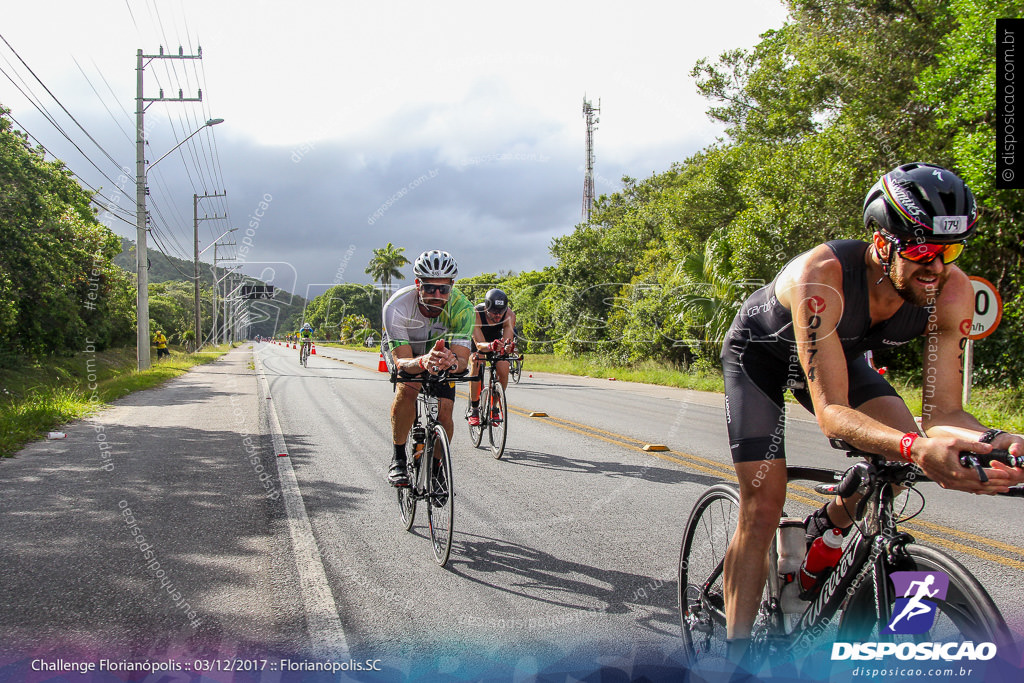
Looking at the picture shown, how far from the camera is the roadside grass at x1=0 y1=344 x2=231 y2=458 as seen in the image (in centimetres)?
933

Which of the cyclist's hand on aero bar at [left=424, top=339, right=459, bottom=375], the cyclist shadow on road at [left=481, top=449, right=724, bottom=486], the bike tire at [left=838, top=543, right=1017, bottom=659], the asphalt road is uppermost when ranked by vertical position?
the cyclist's hand on aero bar at [left=424, top=339, right=459, bottom=375]

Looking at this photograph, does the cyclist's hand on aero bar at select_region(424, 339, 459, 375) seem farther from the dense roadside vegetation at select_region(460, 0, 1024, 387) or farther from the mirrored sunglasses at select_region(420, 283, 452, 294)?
the dense roadside vegetation at select_region(460, 0, 1024, 387)

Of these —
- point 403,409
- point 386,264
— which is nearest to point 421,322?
point 403,409

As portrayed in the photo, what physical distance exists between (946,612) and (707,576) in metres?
1.04

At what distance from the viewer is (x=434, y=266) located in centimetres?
495

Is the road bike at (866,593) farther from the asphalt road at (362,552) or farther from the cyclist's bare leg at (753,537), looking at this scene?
the asphalt road at (362,552)

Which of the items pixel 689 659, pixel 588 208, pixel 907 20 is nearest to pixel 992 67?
pixel 907 20

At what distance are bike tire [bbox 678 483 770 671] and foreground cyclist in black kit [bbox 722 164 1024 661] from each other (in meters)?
0.19

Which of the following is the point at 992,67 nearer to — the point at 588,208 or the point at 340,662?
the point at 340,662

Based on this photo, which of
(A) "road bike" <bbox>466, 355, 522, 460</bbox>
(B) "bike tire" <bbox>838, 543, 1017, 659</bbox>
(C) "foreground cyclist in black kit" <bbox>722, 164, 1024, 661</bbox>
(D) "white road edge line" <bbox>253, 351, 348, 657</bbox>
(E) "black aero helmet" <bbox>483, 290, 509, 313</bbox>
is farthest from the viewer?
(E) "black aero helmet" <bbox>483, 290, 509, 313</bbox>

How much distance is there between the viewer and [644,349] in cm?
2611

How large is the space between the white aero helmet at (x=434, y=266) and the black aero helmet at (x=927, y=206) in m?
3.20

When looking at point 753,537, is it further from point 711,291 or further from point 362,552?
point 711,291

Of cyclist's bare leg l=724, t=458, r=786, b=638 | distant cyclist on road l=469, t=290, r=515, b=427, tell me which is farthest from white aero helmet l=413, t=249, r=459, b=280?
distant cyclist on road l=469, t=290, r=515, b=427
